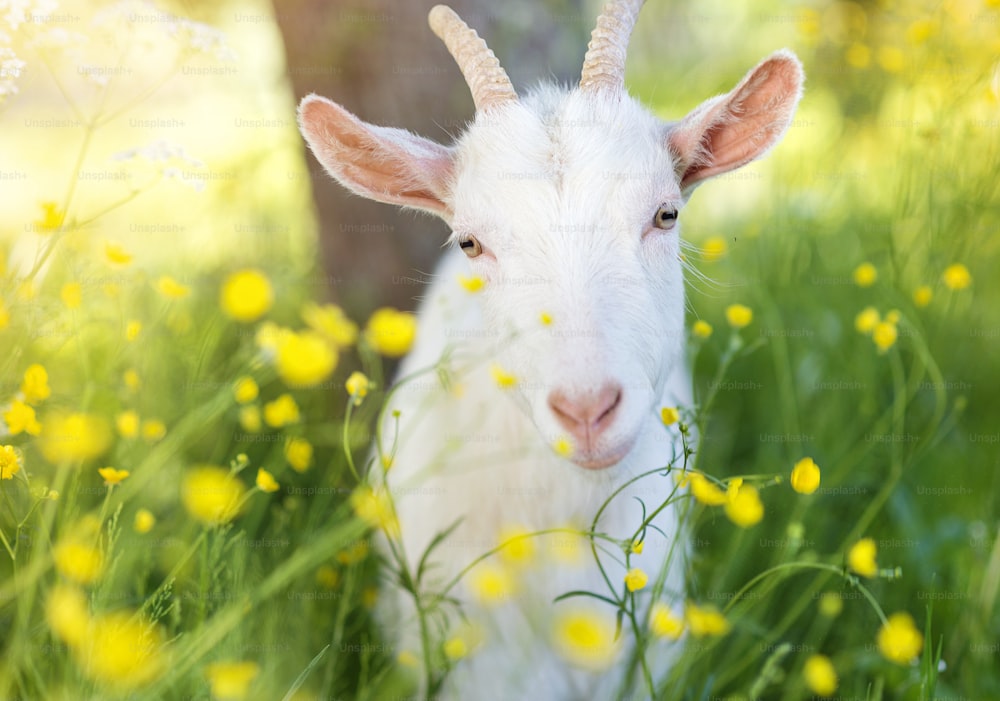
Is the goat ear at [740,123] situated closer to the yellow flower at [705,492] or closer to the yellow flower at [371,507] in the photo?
the yellow flower at [705,492]

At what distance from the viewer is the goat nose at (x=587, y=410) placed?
1.89 meters

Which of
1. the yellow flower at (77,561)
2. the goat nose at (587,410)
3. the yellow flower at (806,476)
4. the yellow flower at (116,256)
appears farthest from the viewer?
the yellow flower at (116,256)

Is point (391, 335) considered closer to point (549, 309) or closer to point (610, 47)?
point (549, 309)

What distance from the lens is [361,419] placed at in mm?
3781

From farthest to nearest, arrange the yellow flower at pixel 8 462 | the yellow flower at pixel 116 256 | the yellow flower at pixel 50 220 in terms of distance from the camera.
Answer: the yellow flower at pixel 116 256, the yellow flower at pixel 50 220, the yellow flower at pixel 8 462

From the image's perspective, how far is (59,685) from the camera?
191cm

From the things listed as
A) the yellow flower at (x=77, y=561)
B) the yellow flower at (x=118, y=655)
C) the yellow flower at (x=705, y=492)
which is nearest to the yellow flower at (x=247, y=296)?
the yellow flower at (x=77, y=561)

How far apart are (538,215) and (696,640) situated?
1.19 meters

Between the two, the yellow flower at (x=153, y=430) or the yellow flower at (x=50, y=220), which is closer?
the yellow flower at (x=50, y=220)

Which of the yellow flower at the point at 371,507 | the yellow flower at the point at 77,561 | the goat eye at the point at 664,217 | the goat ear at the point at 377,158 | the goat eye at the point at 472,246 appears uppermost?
the goat ear at the point at 377,158

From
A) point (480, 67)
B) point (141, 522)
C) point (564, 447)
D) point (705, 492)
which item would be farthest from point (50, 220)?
point (705, 492)

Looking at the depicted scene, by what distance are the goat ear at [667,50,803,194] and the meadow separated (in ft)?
0.98

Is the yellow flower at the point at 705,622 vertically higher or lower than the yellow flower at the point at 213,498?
lower

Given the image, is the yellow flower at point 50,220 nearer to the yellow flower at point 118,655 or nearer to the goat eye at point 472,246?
the yellow flower at point 118,655
